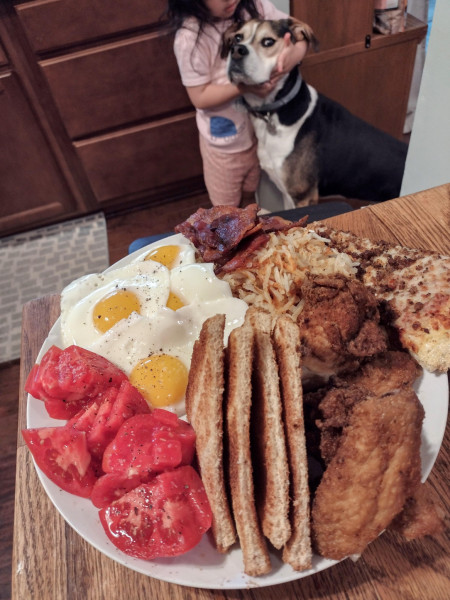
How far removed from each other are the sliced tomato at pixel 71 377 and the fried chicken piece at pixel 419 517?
1194 millimetres

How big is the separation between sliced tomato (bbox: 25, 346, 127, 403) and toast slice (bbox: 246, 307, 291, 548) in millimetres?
724

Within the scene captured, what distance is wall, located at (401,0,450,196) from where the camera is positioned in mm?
2523

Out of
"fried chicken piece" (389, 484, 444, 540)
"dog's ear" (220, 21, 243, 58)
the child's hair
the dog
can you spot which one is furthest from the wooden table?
the child's hair

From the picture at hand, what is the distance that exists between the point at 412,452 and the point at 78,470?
1137 millimetres

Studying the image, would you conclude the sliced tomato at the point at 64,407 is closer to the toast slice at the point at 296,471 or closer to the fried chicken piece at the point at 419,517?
the toast slice at the point at 296,471

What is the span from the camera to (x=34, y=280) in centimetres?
527

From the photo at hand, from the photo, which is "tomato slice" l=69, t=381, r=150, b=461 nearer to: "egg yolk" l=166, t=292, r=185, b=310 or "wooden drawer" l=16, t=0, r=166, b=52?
"egg yolk" l=166, t=292, r=185, b=310

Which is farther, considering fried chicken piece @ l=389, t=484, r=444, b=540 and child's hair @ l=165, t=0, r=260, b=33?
child's hair @ l=165, t=0, r=260, b=33

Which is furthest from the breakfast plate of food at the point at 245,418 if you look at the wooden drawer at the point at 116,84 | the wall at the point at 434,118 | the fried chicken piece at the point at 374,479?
the wooden drawer at the point at 116,84

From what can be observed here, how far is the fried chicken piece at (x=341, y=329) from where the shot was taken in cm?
162

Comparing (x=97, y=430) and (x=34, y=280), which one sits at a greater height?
(x=97, y=430)

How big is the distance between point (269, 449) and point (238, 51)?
331 centimetres

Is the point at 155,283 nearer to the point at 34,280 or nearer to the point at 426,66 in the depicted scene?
the point at 426,66

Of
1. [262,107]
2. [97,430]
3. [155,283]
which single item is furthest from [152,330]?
[262,107]
